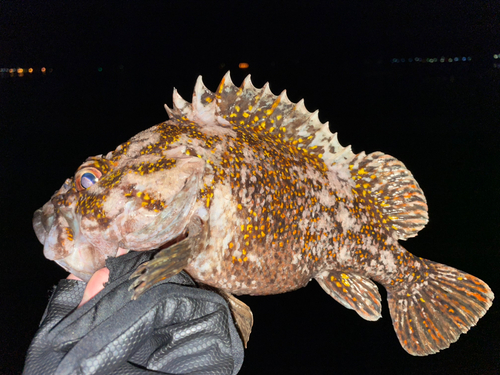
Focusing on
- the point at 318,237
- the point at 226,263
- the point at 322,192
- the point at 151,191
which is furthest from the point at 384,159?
the point at 151,191

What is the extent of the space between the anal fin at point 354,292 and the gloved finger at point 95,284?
1.08 m

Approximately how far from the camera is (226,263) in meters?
1.61

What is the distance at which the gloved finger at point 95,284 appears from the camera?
152cm

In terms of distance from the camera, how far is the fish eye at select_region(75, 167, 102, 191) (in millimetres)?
1520

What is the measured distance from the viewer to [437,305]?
6.94 feet

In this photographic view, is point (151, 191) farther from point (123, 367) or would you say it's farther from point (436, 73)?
point (436, 73)

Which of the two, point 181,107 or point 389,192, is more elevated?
point 181,107

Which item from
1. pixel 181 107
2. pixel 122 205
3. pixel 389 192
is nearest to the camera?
pixel 122 205

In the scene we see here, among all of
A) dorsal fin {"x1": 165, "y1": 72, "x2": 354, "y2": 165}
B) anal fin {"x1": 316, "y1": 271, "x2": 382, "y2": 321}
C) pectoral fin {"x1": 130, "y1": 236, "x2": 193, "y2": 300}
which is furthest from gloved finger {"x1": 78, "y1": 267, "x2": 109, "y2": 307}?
anal fin {"x1": 316, "y1": 271, "x2": 382, "y2": 321}

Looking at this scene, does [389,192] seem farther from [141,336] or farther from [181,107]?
[141,336]

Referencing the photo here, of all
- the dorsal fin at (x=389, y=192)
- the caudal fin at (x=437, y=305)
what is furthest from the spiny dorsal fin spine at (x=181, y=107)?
the caudal fin at (x=437, y=305)

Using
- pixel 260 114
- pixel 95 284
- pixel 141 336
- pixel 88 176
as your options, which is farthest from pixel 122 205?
pixel 260 114

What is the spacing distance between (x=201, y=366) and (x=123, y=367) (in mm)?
268

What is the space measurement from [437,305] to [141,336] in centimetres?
166
